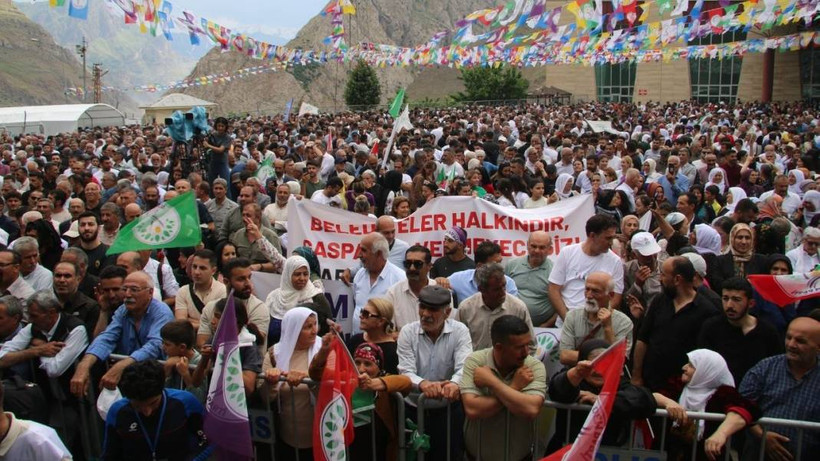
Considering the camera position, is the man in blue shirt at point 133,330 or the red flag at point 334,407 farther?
the man in blue shirt at point 133,330

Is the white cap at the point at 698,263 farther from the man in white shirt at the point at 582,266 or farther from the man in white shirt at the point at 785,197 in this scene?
the man in white shirt at the point at 785,197

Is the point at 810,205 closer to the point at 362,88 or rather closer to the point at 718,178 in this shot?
the point at 718,178

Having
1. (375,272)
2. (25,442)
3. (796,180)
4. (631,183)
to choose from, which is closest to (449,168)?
(631,183)

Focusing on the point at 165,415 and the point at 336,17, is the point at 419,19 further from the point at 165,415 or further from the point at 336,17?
the point at 165,415

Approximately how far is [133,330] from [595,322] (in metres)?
3.01

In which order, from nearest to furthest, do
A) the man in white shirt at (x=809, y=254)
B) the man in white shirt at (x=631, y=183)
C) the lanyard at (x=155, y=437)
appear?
the lanyard at (x=155, y=437), the man in white shirt at (x=809, y=254), the man in white shirt at (x=631, y=183)

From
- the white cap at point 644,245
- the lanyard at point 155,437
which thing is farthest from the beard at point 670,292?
the lanyard at point 155,437

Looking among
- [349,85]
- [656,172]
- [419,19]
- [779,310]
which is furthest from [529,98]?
[419,19]

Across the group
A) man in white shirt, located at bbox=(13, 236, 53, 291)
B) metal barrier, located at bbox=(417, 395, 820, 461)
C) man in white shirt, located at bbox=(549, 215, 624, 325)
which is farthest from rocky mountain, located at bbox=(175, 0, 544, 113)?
metal barrier, located at bbox=(417, 395, 820, 461)

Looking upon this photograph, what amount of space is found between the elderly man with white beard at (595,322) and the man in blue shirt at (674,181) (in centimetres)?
591

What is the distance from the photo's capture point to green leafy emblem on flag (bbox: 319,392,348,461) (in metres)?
4.21

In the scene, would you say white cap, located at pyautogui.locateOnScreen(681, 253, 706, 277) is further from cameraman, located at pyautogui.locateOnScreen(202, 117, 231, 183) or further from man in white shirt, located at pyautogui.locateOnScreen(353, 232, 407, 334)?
cameraman, located at pyautogui.locateOnScreen(202, 117, 231, 183)

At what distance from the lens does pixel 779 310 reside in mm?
5668

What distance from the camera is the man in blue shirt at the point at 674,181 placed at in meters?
10.6
